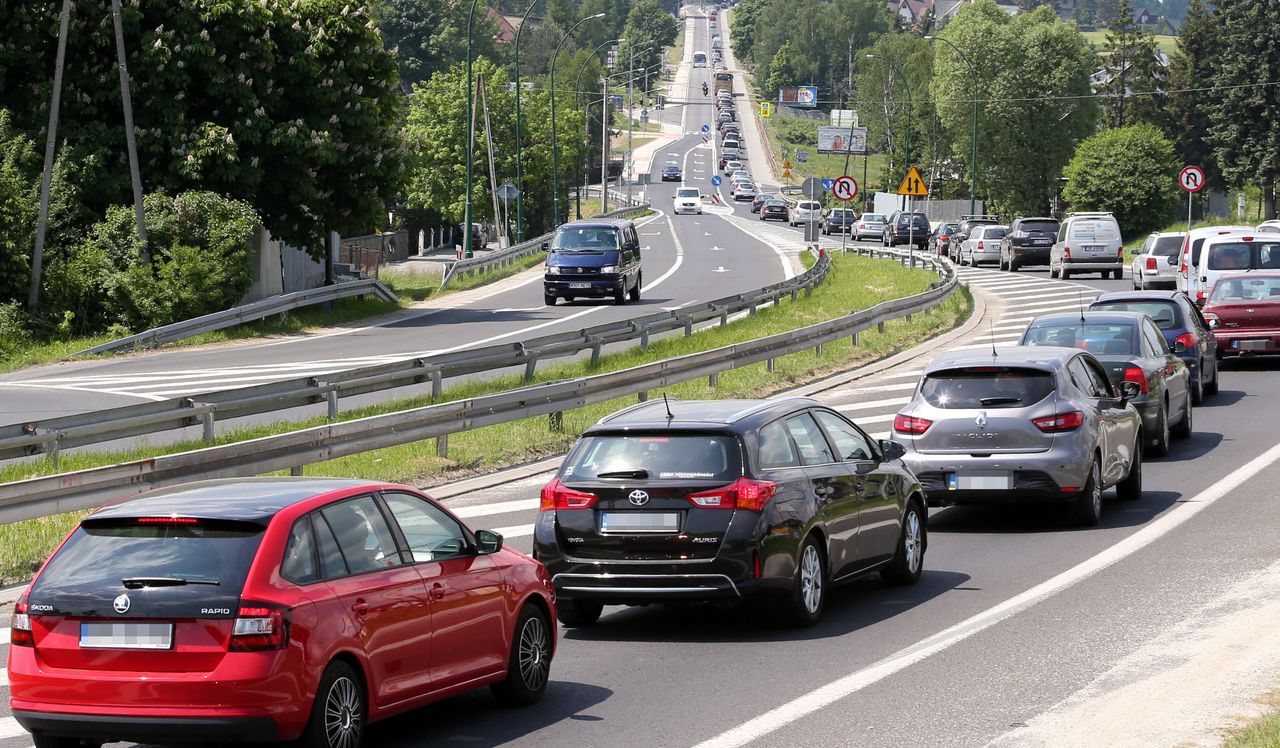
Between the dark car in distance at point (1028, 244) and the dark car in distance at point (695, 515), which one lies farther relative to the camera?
the dark car in distance at point (1028, 244)

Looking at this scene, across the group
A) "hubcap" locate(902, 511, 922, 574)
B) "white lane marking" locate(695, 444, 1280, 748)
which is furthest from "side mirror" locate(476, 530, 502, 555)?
"hubcap" locate(902, 511, 922, 574)

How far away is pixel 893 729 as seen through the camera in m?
8.29

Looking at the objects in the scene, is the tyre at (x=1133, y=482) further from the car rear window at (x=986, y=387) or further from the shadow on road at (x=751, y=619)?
the shadow on road at (x=751, y=619)

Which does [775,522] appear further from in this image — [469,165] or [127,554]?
[469,165]

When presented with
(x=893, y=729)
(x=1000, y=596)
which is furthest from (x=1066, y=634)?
(x=893, y=729)

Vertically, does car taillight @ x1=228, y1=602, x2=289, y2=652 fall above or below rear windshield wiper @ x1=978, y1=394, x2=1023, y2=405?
above

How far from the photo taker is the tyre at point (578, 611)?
436 inches

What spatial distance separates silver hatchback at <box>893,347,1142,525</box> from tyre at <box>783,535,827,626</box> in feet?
12.8

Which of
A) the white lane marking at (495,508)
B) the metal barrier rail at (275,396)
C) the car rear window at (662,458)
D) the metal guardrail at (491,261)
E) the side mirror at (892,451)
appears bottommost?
the metal guardrail at (491,261)

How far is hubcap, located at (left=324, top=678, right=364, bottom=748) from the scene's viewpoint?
749 centimetres

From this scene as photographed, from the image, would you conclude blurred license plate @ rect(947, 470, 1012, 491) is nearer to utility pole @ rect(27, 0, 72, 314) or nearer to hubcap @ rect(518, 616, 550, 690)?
hubcap @ rect(518, 616, 550, 690)

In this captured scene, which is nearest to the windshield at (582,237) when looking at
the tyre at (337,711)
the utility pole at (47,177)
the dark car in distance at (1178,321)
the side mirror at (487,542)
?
the utility pole at (47,177)

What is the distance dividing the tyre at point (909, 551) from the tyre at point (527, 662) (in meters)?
3.65

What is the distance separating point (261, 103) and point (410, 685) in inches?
1347
